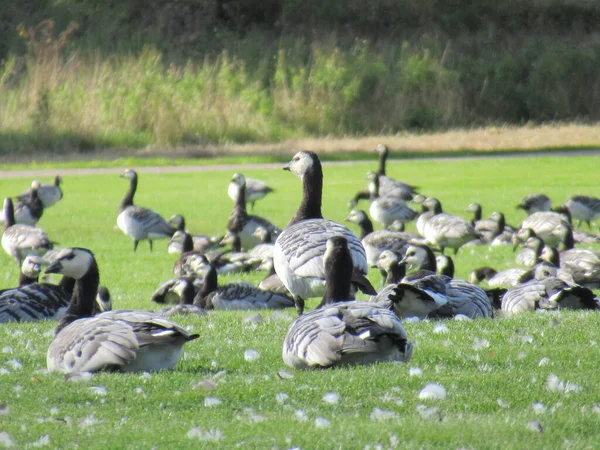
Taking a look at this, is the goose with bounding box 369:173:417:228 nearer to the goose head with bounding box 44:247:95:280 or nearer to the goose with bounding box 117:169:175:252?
the goose with bounding box 117:169:175:252

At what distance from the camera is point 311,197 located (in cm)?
1091

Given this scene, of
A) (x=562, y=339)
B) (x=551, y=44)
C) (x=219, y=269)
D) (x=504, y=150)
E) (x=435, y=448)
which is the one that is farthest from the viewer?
(x=551, y=44)

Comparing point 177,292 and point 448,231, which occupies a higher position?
point 177,292

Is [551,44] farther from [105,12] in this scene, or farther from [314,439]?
[314,439]

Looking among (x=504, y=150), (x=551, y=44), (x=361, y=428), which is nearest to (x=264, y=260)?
(x=361, y=428)

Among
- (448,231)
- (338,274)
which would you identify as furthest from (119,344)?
(448,231)

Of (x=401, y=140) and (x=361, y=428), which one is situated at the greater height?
(x=361, y=428)

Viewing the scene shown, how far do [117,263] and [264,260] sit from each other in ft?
7.40

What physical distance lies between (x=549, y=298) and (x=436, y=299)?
1734mm

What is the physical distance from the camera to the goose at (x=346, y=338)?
608cm

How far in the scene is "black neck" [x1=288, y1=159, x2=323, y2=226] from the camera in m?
10.9

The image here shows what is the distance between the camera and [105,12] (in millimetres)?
48094

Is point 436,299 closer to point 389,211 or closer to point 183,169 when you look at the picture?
point 389,211

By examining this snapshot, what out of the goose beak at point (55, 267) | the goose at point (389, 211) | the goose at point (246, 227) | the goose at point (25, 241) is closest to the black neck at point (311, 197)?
the goose beak at point (55, 267)
